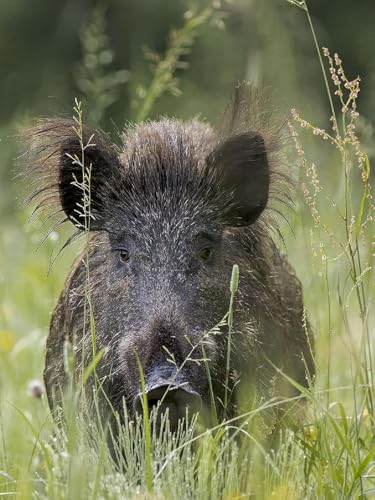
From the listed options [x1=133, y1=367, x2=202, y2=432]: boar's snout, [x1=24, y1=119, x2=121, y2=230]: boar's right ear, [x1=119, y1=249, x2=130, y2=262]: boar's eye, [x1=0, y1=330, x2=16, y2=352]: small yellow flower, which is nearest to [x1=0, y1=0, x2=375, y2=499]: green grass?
[x1=133, y1=367, x2=202, y2=432]: boar's snout

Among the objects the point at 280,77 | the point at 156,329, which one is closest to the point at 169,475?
the point at 156,329

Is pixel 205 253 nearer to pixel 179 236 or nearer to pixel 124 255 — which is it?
pixel 179 236

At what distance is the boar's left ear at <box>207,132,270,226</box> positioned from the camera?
572 centimetres

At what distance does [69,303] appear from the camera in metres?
5.79

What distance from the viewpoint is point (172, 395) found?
4.69 metres

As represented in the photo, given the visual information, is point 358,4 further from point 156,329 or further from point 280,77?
point 156,329

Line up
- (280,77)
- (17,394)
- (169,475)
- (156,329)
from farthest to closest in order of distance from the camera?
(280,77) → (17,394) → (156,329) → (169,475)

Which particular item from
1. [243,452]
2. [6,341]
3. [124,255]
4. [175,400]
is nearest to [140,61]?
[6,341]

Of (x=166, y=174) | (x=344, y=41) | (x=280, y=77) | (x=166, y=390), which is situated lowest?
(x=166, y=390)

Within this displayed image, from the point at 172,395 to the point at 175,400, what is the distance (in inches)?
1.0

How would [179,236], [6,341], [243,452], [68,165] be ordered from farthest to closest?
[6,341] → [68,165] → [179,236] → [243,452]

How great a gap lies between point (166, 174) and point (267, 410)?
39.8 inches

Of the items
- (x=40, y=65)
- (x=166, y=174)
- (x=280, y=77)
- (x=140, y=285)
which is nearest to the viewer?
(x=140, y=285)

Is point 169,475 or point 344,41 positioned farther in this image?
point 344,41
